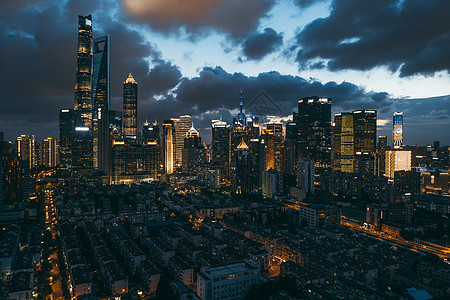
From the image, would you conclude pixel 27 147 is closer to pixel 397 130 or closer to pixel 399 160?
pixel 399 160

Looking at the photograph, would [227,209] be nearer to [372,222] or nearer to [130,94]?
[372,222]

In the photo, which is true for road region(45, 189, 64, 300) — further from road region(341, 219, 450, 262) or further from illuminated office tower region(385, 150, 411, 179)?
illuminated office tower region(385, 150, 411, 179)

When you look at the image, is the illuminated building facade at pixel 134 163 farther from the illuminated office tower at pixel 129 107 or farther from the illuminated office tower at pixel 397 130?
the illuminated office tower at pixel 397 130

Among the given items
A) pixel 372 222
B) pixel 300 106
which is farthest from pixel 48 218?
pixel 300 106

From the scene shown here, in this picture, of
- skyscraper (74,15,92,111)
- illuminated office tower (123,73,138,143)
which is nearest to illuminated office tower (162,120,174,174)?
illuminated office tower (123,73,138,143)

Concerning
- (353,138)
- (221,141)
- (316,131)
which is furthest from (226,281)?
(353,138)

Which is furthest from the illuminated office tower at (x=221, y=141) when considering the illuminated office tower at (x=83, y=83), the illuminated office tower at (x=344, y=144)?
the illuminated office tower at (x=83, y=83)
